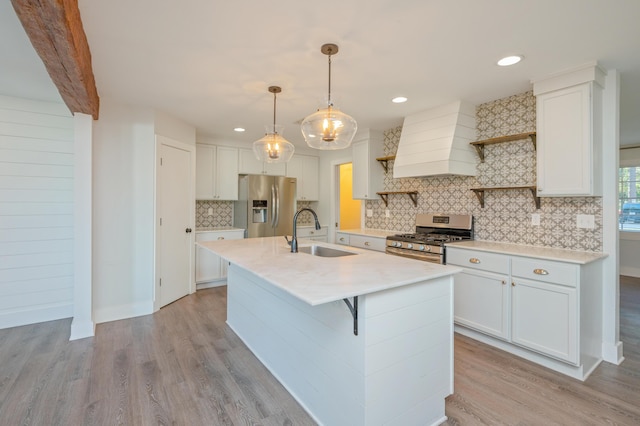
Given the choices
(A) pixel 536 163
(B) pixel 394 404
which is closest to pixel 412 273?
(B) pixel 394 404

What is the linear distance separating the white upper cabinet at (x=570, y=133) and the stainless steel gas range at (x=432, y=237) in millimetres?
923

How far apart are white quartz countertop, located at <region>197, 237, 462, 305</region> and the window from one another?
5.89m

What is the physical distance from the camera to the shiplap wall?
322 cm

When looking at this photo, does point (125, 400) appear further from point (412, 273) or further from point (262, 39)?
point (262, 39)

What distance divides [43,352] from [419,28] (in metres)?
3.83

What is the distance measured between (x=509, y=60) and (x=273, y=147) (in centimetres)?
197

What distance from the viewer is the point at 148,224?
362cm

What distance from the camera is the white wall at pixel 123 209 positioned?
11.0 ft

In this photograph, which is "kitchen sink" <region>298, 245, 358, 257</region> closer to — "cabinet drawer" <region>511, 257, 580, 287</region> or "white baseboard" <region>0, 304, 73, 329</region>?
"cabinet drawer" <region>511, 257, 580, 287</region>

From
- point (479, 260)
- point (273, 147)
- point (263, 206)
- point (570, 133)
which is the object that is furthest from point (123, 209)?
point (570, 133)

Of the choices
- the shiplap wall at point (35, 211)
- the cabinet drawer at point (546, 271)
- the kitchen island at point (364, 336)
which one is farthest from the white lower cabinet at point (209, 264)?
the cabinet drawer at point (546, 271)

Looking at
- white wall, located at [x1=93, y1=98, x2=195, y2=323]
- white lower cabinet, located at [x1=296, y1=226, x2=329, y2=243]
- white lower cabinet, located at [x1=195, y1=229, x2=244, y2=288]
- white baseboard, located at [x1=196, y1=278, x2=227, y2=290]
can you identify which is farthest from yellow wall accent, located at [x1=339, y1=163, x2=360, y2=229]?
white wall, located at [x1=93, y1=98, x2=195, y2=323]

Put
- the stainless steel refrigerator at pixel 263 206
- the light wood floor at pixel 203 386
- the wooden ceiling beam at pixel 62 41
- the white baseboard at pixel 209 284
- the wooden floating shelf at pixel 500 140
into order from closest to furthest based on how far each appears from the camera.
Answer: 1. the wooden ceiling beam at pixel 62 41
2. the light wood floor at pixel 203 386
3. the wooden floating shelf at pixel 500 140
4. the white baseboard at pixel 209 284
5. the stainless steel refrigerator at pixel 263 206

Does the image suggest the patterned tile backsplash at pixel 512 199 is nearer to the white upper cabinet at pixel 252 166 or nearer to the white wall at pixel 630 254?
the white upper cabinet at pixel 252 166
